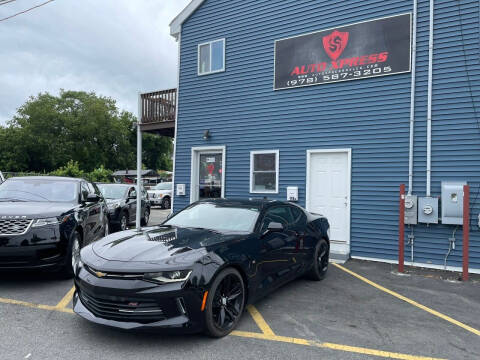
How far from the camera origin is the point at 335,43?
786 cm

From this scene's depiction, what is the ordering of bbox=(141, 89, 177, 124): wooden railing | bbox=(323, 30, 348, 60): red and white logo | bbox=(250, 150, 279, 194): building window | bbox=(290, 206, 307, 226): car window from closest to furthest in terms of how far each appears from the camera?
bbox=(290, 206, 307, 226): car window → bbox=(323, 30, 348, 60): red and white logo → bbox=(250, 150, 279, 194): building window → bbox=(141, 89, 177, 124): wooden railing

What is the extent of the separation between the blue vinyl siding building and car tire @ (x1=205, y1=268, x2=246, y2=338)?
4.43m

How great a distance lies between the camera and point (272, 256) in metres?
4.21

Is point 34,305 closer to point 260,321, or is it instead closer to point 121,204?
point 260,321

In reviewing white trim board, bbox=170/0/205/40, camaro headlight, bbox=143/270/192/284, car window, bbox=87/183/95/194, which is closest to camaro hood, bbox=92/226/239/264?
camaro headlight, bbox=143/270/192/284

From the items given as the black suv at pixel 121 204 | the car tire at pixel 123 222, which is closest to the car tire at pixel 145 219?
the black suv at pixel 121 204

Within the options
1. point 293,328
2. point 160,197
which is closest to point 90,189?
point 293,328

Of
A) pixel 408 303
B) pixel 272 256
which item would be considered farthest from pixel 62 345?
pixel 408 303

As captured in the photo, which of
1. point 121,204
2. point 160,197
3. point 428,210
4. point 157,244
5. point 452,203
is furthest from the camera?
point 160,197

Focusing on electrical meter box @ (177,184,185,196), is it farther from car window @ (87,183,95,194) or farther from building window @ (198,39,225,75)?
building window @ (198,39,225,75)

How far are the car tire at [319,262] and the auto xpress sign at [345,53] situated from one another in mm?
4052

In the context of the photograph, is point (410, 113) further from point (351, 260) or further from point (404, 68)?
point (351, 260)

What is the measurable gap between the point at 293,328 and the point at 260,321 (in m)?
0.37

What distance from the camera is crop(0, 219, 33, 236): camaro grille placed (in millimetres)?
4449
